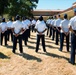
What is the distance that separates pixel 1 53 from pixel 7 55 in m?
0.74

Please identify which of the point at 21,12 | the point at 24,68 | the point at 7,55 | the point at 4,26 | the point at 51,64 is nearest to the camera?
the point at 24,68

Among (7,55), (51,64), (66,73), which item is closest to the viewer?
(66,73)

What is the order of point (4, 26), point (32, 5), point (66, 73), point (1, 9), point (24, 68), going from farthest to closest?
point (32, 5) < point (1, 9) < point (4, 26) < point (24, 68) < point (66, 73)

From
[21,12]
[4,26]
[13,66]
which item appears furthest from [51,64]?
[21,12]

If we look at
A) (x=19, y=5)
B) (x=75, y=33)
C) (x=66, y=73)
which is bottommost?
(x=66, y=73)

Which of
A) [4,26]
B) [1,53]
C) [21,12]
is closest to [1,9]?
[21,12]

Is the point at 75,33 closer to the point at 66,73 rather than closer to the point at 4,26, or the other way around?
the point at 66,73

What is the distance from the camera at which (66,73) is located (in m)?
9.13

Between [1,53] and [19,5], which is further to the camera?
[19,5]

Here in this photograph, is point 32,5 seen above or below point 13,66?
above

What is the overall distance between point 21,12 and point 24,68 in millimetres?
47395

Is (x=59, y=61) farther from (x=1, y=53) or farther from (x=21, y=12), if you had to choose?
(x=21, y=12)

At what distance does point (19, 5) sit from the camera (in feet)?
188

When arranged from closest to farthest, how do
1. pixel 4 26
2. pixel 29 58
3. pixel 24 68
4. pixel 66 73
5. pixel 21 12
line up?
pixel 66 73, pixel 24 68, pixel 29 58, pixel 4 26, pixel 21 12
